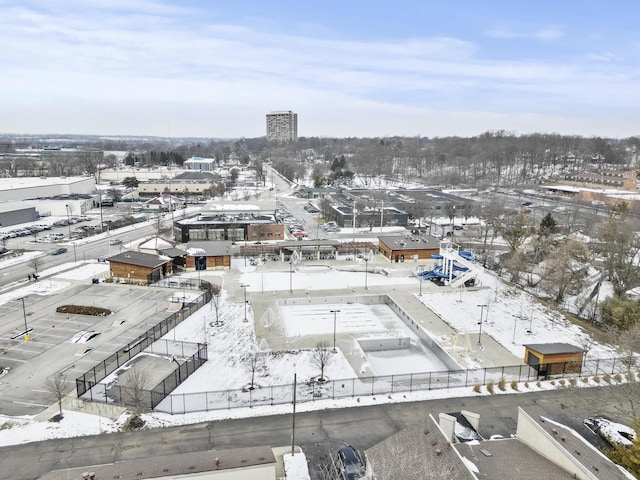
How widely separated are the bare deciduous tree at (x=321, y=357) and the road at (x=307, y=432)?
129 inches

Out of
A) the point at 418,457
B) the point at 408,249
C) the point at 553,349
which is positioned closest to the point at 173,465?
the point at 418,457

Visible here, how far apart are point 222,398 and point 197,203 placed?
6797cm

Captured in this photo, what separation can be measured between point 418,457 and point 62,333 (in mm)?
24350

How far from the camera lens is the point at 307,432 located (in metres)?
18.6

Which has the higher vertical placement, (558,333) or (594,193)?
(594,193)

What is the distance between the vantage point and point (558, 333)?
29734 millimetres

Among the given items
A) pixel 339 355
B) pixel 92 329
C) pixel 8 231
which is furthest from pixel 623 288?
pixel 8 231

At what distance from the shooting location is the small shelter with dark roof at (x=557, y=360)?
77.4ft

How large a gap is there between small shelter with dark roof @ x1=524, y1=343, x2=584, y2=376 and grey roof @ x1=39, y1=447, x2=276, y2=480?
649 inches

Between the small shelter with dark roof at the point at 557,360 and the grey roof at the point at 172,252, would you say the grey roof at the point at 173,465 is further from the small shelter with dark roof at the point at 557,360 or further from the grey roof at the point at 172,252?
the grey roof at the point at 172,252

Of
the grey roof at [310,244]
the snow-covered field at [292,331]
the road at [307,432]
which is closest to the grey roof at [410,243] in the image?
the grey roof at [310,244]

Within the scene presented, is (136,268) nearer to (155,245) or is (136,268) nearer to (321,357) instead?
(155,245)

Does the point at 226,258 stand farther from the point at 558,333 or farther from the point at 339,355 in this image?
the point at 558,333

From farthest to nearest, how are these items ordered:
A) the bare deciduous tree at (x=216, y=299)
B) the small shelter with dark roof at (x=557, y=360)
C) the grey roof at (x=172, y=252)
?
1. the grey roof at (x=172, y=252)
2. the bare deciduous tree at (x=216, y=299)
3. the small shelter with dark roof at (x=557, y=360)
